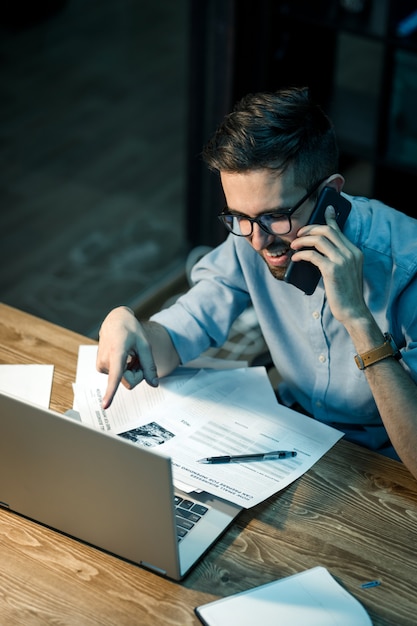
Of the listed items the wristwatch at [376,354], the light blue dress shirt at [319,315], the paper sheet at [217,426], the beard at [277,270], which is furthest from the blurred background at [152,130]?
the wristwatch at [376,354]

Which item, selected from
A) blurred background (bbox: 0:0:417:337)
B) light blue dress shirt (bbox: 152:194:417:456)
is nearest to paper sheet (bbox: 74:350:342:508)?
light blue dress shirt (bbox: 152:194:417:456)

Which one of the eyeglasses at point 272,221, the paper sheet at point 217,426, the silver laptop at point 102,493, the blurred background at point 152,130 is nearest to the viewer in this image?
the silver laptop at point 102,493

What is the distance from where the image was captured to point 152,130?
4.64m

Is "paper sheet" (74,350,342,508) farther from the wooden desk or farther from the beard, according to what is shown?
the beard

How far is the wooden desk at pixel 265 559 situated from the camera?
1.31m

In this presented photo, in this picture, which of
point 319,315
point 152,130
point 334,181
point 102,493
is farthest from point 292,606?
point 152,130

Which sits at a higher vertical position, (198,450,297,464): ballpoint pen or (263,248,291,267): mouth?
(263,248,291,267): mouth

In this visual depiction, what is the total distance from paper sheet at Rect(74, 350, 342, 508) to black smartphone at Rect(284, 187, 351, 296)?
21 centimetres

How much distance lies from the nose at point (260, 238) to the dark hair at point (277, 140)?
111 mm

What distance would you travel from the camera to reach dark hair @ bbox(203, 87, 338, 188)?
1600 mm

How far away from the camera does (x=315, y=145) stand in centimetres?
165

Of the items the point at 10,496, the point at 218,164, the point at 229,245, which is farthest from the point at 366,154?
the point at 10,496

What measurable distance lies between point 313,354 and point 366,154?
5.63 feet

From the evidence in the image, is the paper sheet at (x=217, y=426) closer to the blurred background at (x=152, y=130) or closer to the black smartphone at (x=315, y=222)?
the black smartphone at (x=315, y=222)
